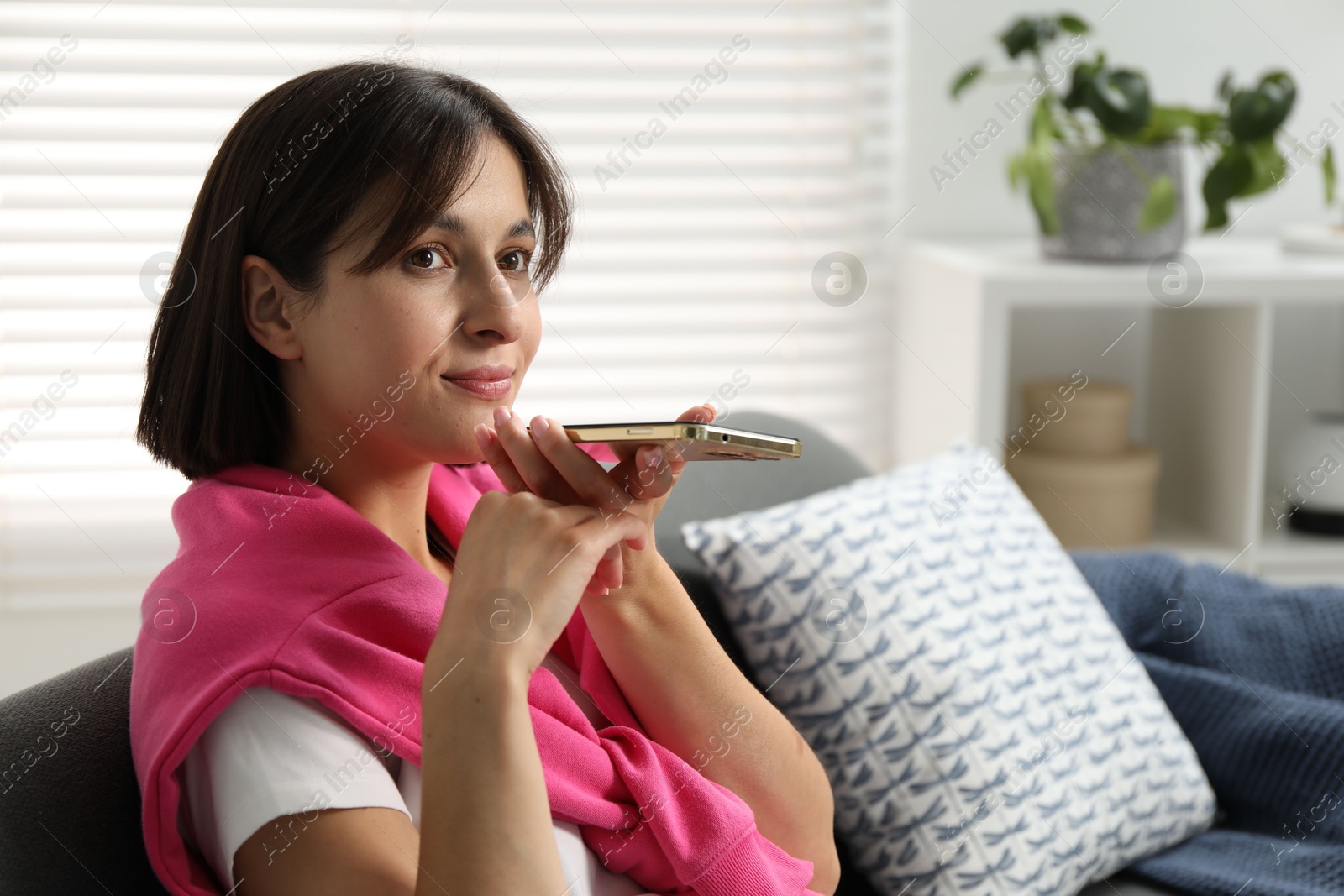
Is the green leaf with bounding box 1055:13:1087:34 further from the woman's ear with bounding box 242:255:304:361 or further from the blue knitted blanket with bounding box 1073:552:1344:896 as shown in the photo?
the woman's ear with bounding box 242:255:304:361

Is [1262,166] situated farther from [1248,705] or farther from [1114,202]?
[1248,705]

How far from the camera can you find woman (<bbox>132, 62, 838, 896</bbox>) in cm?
72

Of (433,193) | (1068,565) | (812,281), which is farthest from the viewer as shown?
(812,281)

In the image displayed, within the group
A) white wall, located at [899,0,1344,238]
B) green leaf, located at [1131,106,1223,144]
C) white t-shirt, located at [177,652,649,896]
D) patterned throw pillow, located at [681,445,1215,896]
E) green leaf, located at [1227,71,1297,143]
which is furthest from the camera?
white wall, located at [899,0,1344,238]

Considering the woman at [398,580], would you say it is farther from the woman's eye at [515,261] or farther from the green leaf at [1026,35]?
the green leaf at [1026,35]

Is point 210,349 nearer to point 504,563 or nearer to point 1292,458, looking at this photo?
point 504,563

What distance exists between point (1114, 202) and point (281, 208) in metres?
1.66

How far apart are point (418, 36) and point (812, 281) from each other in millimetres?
877

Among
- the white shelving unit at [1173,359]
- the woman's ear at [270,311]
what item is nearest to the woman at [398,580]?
the woman's ear at [270,311]

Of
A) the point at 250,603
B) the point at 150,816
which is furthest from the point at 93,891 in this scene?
the point at 250,603

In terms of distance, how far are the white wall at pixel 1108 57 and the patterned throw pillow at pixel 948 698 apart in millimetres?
1280

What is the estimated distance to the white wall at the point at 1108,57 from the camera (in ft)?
7.81

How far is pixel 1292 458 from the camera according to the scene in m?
2.28

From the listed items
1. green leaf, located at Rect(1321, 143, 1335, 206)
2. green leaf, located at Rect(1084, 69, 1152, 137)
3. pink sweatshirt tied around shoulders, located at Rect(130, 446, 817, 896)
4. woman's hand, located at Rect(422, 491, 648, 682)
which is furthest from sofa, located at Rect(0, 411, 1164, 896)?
green leaf, located at Rect(1321, 143, 1335, 206)
